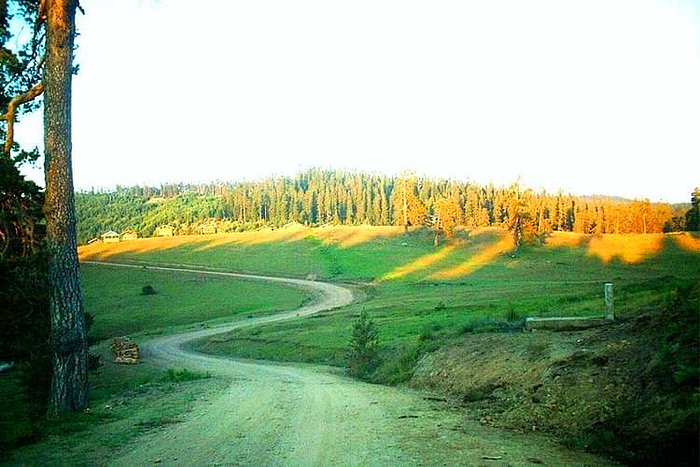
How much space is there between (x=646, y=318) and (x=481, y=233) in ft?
374

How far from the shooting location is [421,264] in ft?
310

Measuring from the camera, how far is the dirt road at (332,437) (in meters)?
7.26

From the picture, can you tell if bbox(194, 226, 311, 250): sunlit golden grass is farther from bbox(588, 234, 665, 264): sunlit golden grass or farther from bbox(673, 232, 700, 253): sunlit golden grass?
bbox(673, 232, 700, 253): sunlit golden grass

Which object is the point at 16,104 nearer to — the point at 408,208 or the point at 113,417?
the point at 113,417

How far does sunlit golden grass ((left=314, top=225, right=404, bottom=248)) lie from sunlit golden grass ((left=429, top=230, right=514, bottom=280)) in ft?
70.4

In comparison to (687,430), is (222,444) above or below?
below

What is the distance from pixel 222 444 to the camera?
8055 mm

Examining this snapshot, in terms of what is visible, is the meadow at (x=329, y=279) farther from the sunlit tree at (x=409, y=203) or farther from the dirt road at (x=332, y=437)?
the sunlit tree at (x=409, y=203)

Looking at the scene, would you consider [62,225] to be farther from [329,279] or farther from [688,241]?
[688,241]

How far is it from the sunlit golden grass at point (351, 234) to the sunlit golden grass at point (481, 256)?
A: 2146 cm

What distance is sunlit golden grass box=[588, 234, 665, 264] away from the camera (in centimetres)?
8712

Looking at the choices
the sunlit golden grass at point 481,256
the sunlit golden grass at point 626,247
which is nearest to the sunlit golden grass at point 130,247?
the sunlit golden grass at point 481,256

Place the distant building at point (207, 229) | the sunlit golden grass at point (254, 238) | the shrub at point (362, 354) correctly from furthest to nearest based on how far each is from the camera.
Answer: the distant building at point (207, 229)
the sunlit golden grass at point (254, 238)
the shrub at point (362, 354)

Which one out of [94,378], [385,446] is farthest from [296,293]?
[385,446]
